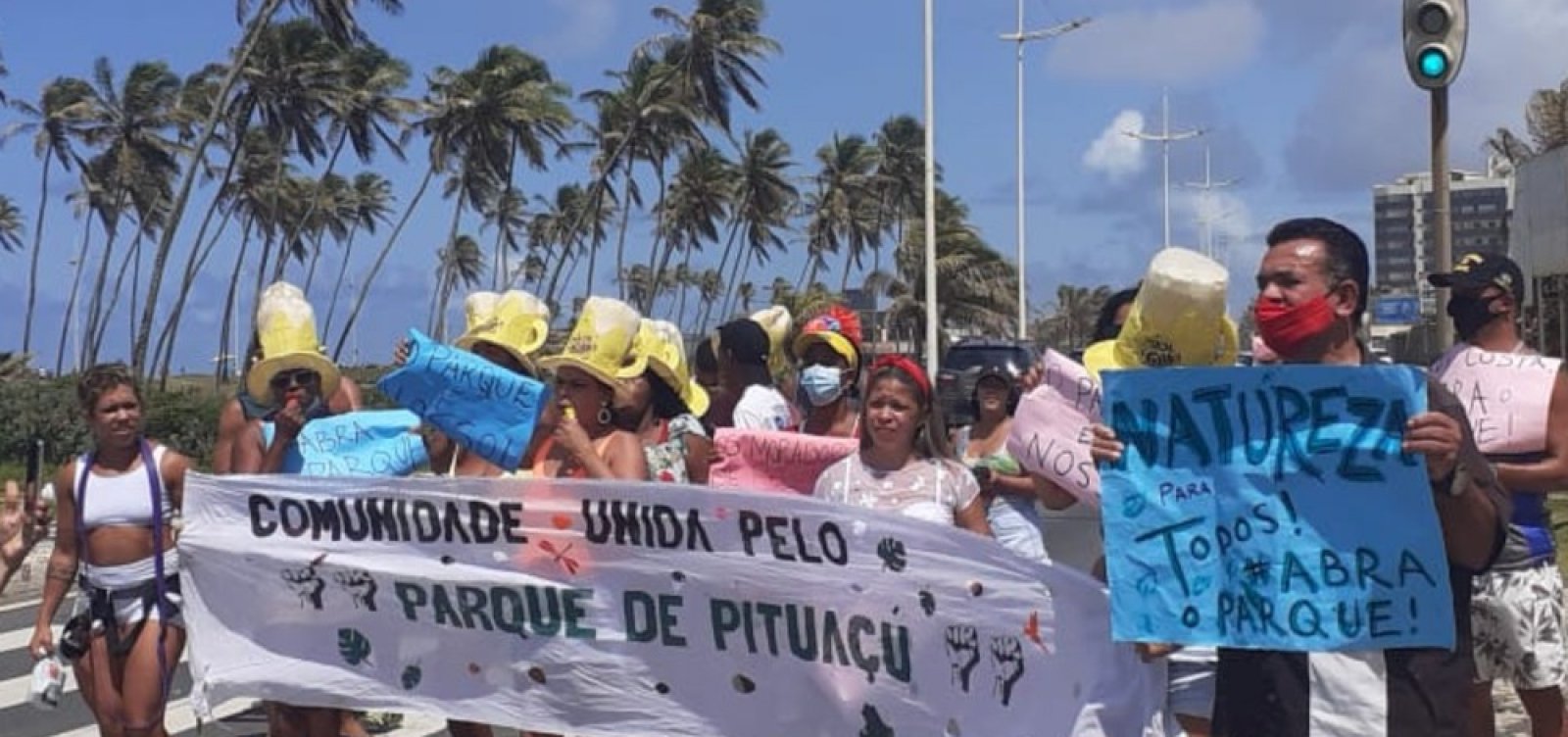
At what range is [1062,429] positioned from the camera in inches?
194

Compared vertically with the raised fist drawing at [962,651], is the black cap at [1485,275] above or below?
above

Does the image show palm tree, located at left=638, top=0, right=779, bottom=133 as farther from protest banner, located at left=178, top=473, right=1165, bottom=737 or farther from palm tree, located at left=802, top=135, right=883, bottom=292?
protest banner, located at left=178, top=473, right=1165, bottom=737

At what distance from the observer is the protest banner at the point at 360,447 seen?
6.05 m

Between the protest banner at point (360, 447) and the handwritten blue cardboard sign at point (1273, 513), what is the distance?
3.02 meters

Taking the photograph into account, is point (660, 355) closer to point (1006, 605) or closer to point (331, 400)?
A: point (331, 400)

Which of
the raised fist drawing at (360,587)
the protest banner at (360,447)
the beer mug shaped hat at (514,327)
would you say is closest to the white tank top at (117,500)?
the protest banner at (360,447)

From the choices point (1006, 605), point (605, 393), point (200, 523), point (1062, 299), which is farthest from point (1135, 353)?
point (1062, 299)

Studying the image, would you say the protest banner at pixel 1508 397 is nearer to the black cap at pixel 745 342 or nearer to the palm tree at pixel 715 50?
the black cap at pixel 745 342

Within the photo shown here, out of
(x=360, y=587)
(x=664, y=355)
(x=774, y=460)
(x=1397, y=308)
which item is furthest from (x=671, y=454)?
(x=1397, y=308)

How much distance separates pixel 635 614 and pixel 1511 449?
269 cm

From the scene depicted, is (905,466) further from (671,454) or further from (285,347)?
(285,347)

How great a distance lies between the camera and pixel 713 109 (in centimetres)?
5744

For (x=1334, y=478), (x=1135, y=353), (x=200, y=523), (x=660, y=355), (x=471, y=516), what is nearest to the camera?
(x=1334, y=478)

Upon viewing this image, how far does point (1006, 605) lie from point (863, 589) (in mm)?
436
